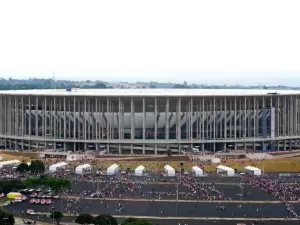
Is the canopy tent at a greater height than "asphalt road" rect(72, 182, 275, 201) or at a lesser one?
greater

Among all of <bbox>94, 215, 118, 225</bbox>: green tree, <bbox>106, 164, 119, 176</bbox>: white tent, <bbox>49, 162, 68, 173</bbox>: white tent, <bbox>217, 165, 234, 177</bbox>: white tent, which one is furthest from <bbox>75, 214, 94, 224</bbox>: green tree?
<bbox>217, 165, 234, 177</bbox>: white tent

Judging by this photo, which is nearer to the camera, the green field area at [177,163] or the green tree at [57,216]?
the green tree at [57,216]

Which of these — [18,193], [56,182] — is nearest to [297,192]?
[56,182]

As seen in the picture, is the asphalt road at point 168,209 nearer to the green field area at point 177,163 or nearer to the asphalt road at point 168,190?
the asphalt road at point 168,190

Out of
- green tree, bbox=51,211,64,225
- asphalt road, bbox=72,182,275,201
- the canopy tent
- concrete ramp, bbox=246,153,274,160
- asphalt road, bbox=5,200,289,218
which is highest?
the canopy tent

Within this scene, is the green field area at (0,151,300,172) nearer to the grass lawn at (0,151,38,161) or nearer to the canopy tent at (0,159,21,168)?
the grass lawn at (0,151,38,161)

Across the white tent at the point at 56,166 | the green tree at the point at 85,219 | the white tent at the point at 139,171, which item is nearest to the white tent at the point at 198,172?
the white tent at the point at 139,171

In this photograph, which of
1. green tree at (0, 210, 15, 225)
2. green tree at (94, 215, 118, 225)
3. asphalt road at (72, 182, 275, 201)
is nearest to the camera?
green tree at (0, 210, 15, 225)
